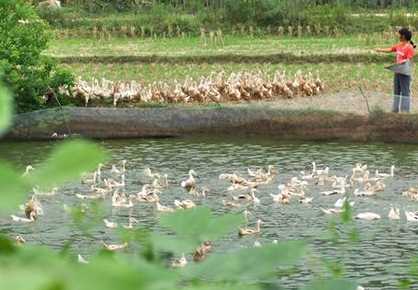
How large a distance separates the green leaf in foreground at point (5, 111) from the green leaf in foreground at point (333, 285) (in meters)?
0.42

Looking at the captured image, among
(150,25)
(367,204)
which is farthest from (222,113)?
(150,25)

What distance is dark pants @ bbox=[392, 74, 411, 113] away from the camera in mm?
14117

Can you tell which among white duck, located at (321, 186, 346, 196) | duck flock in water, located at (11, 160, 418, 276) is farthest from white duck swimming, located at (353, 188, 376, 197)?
white duck, located at (321, 186, 346, 196)

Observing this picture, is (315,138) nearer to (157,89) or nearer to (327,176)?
(327,176)

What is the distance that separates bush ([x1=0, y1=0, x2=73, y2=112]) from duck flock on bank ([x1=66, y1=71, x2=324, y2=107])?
20.9 inches

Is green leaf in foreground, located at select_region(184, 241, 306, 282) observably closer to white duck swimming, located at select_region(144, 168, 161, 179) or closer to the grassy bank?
white duck swimming, located at select_region(144, 168, 161, 179)

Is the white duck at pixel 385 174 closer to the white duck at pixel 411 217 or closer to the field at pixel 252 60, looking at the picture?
the white duck at pixel 411 217

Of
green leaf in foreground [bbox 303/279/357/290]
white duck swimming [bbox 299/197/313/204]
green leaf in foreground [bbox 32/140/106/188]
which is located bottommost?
white duck swimming [bbox 299/197/313/204]

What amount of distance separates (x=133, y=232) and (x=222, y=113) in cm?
1232

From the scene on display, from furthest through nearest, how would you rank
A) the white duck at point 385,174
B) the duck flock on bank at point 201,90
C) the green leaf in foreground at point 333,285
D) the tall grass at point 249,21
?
1. the tall grass at point 249,21
2. the duck flock on bank at point 201,90
3. the white duck at point 385,174
4. the green leaf in foreground at point 333,285

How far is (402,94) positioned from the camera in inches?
565

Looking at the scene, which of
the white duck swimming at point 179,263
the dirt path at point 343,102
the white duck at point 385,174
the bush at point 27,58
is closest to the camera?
the white duck swimming at point 179,263

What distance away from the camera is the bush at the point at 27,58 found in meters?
14.1

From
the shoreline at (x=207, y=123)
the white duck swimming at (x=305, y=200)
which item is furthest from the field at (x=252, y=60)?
the white duck swimming at (x=305, y=200)
